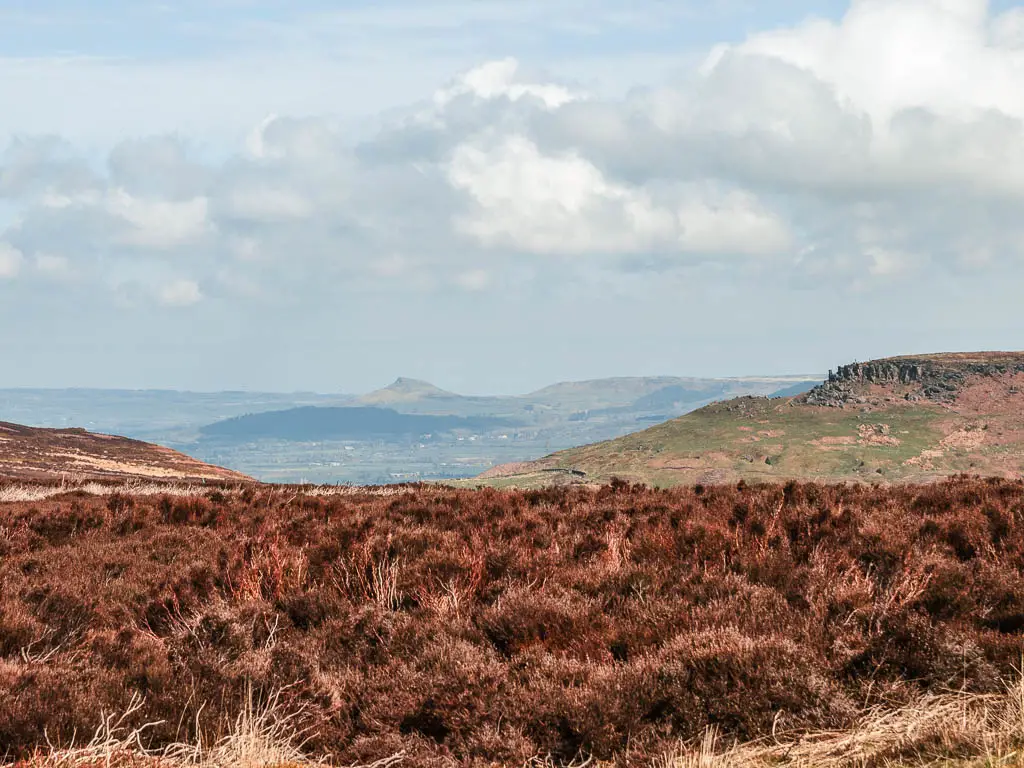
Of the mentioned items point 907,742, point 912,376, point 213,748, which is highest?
point 912,376

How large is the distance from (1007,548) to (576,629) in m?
6.20

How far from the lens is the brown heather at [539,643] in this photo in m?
5.86

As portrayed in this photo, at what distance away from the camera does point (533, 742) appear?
5941 mm

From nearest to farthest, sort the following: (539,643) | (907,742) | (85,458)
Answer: (907,742)
(539,643)
(85,458)

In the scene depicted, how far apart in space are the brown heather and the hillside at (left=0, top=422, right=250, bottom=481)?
3259cm

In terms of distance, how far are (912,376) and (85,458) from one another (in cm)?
6911

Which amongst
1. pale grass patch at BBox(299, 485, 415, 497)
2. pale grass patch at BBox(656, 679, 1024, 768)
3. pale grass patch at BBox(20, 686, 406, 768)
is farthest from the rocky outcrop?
pale grass patch at BBox(20, 686, 406, 768)

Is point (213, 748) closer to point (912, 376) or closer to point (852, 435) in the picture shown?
point (852, 435)

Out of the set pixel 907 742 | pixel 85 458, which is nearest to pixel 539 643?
pixel 907 742

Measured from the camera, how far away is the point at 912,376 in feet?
249

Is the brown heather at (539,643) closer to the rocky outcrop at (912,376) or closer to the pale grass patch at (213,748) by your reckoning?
the pale grass patch at (213,748)

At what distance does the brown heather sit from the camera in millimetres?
5863

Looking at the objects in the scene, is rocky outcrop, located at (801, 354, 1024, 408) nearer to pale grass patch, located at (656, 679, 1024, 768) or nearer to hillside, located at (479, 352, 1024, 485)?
hillside, located at (479, 352, 1024, 485)

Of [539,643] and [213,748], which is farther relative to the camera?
[539,643]
